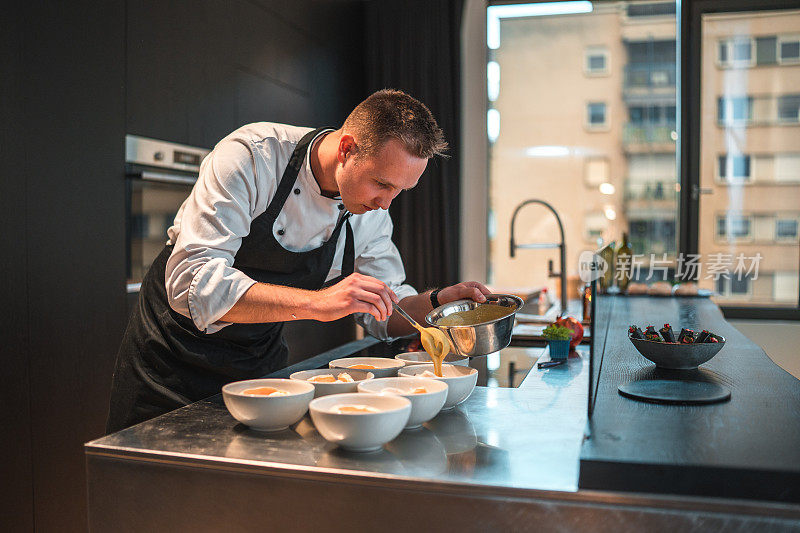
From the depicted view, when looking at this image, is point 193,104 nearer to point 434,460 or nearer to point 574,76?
point 434,460

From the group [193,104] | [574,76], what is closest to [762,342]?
[574,76]

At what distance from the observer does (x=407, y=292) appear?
2.09 meters

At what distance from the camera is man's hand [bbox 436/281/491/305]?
73.0 inches

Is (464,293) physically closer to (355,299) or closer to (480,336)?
(480,336)

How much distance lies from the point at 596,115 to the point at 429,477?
13.7 ft

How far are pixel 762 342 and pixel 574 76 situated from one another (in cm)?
206

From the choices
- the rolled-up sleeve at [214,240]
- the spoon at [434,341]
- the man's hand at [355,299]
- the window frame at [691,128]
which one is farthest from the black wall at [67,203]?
the window frame at [691,128]

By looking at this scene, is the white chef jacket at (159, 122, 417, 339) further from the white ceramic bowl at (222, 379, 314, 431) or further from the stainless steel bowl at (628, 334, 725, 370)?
the stainless steel bowl at (628, 334, 725, 370)

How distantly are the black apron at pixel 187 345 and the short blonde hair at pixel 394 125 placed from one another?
23 centimetres

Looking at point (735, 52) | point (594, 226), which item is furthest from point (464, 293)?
point (735, 52)

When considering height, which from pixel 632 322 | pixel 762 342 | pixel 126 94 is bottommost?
pixel 762 342

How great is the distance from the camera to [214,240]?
1.52m

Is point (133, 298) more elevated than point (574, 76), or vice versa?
point (574, 76)

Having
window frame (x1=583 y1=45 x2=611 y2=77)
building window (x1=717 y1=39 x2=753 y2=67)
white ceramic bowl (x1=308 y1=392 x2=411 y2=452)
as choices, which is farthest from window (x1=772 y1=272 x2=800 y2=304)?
white ceramic bowl (x1=308 y1=392 x2=411 y2=452)
